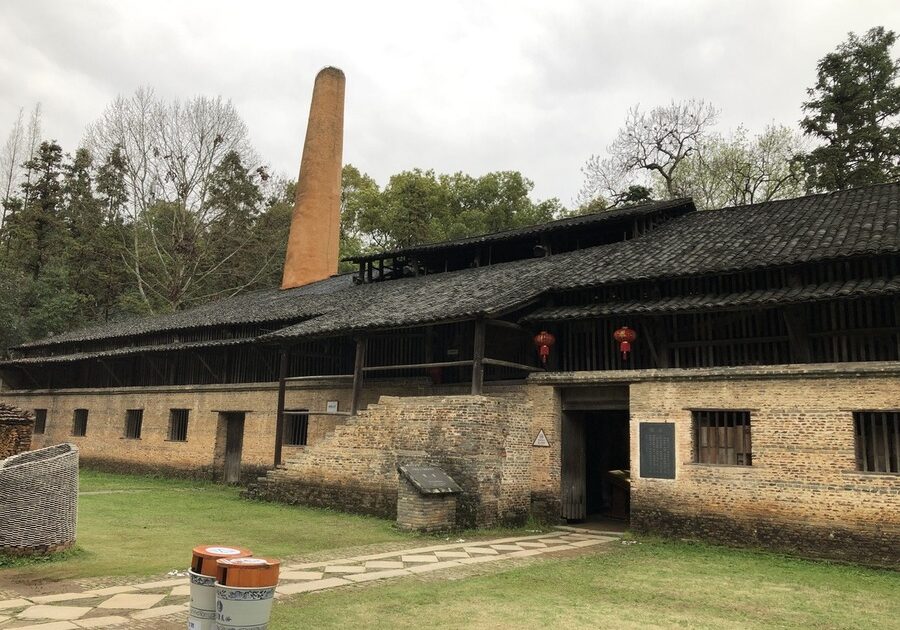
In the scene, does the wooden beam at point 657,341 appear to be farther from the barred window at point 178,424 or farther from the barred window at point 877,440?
the barred window at point 178,424

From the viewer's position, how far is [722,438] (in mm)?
11586

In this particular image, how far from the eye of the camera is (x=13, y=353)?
31203 mm

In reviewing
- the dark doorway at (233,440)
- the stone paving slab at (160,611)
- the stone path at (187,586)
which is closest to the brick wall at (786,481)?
the stone path at (187,586)

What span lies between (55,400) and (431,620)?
2686 cm

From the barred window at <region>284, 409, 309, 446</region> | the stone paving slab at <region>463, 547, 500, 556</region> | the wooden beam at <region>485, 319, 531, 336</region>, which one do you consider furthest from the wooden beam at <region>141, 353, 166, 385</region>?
the stone paving slab at <region>463, 547, 500, 556</region>

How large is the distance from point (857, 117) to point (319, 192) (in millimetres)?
21877

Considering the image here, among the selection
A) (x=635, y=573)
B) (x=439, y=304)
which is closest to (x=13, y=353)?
(x=439, y=304)

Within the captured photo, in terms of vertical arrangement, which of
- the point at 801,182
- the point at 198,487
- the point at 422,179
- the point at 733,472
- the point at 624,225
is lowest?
the point at 198,487

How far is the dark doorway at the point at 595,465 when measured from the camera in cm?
1358

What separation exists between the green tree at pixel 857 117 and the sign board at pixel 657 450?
62.7ft

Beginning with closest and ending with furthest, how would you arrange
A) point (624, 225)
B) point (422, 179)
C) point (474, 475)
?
1. point (474, 475)
2. point (624, 225)
3. point (422, 179)

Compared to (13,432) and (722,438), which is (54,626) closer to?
(13,432)

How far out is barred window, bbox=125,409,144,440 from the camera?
24.1m

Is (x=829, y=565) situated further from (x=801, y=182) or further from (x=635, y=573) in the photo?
(x=801, y=182)
